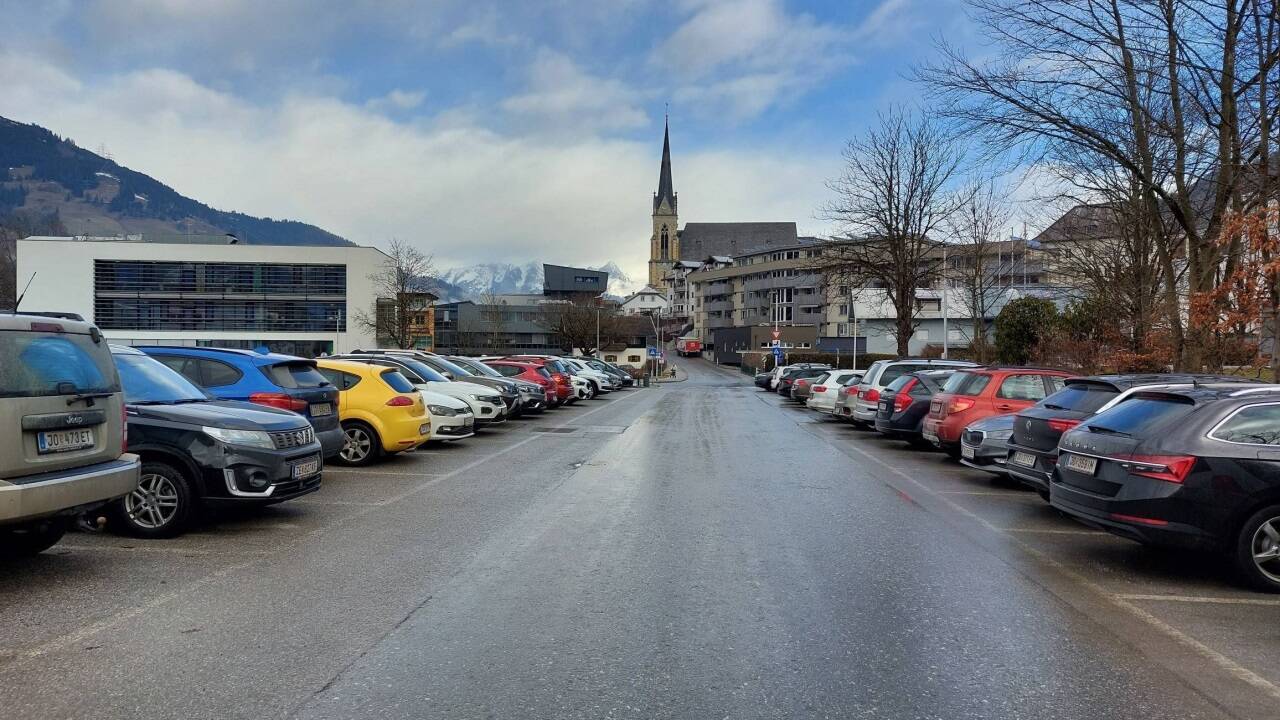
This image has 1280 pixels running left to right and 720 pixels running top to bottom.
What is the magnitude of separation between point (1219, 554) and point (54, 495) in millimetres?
8098

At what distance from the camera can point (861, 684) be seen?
13.4 ft

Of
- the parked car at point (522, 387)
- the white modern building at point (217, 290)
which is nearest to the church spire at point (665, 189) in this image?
the white modern building at point (217, 290)

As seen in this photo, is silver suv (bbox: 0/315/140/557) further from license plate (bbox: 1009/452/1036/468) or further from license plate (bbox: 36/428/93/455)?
license plate (bbox: 1009/452/1036/468)

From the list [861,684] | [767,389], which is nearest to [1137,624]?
[861,684]

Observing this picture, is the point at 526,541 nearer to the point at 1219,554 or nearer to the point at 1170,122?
the point at 1219,554

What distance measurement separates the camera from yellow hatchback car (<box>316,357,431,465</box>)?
1230 cm

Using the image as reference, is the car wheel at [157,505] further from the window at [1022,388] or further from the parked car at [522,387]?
the parked car at [522,387]

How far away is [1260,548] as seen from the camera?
6.11 metres

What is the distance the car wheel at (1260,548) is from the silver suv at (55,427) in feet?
26.6

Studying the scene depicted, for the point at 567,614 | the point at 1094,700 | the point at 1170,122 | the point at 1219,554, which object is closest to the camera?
the point at 1094,700

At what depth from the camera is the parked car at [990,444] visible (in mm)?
10610

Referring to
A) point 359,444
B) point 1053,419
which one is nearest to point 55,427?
point 359,444

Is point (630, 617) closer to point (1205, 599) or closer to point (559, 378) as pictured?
point (1205, 599)

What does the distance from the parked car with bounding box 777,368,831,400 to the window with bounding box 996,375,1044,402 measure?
70.1 feet
